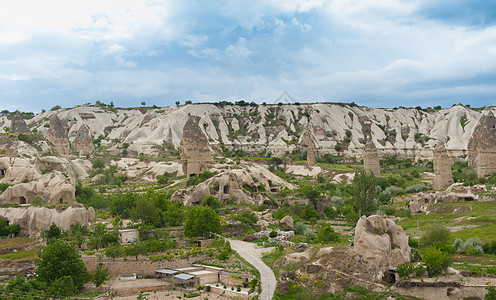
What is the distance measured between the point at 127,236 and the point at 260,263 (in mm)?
11204

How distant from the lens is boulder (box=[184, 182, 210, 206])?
156 feet

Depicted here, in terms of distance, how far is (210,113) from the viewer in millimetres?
117812

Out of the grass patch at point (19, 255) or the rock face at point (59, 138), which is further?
the rock face at point (59, 138)

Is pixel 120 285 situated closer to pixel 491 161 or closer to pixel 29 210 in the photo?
pixel 29 210

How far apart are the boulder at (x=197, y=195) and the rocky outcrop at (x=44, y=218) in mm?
14370

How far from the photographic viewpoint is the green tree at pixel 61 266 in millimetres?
24156

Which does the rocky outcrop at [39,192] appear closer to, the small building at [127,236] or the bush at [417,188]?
the small building at [127,236]

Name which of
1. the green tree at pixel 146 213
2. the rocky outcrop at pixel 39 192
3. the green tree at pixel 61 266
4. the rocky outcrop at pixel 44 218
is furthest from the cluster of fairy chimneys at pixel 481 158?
the green tree at pixel 61 266

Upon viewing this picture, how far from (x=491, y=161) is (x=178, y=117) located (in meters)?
72.7

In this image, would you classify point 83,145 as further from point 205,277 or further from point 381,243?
point 381,243

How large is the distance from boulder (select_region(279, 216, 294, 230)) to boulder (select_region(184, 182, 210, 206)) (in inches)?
413

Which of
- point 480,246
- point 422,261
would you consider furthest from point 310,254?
point 480,246

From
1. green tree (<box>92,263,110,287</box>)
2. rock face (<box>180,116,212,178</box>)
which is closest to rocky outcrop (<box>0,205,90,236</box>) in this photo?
green tree (<box>92,263,110,287</box>)

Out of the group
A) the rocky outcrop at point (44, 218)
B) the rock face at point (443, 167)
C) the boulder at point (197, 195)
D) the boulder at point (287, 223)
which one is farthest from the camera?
the rock face at point (443, 167)
